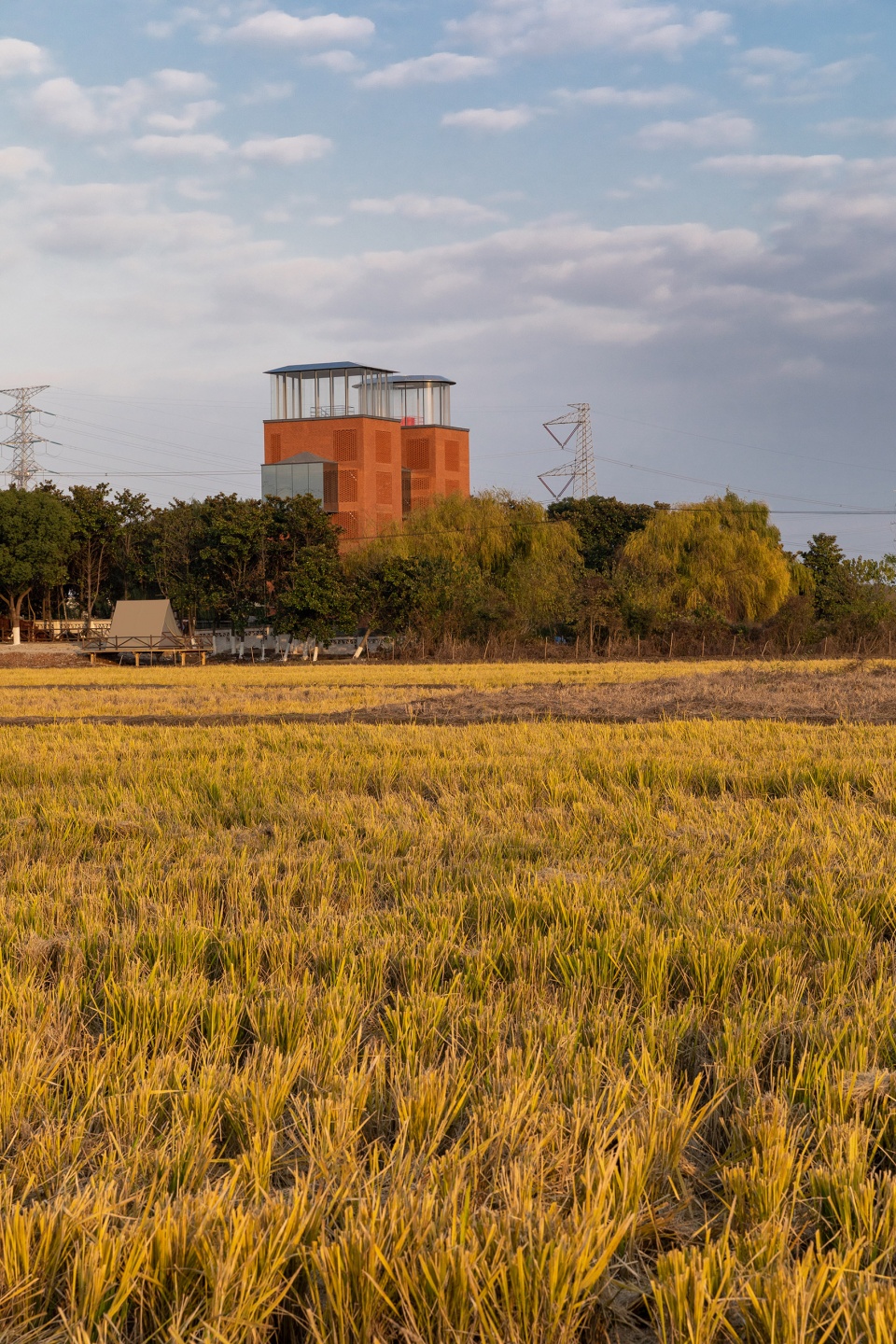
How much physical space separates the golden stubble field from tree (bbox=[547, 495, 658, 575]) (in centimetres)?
5534

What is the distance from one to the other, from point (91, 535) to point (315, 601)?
1596cm

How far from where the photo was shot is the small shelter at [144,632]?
49.2 meters

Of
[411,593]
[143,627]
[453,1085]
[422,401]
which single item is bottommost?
[453,1085]

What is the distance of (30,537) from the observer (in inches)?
2040

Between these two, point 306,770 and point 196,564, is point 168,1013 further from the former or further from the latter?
point 196,564

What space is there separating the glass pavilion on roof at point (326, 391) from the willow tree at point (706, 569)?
85.9 ft

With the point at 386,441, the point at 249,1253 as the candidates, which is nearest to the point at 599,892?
the point at 249,1253

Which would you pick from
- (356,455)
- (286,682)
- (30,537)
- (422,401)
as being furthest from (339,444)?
(286,682)

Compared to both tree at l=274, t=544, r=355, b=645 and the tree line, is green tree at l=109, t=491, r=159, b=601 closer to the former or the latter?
the tree line

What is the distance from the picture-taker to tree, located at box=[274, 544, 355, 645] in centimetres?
4781

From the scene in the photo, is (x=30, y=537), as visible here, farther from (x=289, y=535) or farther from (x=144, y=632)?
(x=289, y=535)

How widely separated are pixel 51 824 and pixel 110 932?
3.25m

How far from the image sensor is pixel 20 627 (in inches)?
2303


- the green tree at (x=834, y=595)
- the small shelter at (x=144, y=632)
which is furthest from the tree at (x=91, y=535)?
the green tree at (x=834, y=595)
